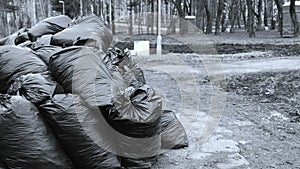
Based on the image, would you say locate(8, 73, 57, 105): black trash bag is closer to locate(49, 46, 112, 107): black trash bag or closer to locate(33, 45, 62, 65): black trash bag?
locate(49, 46, 112, 107): black trash bag

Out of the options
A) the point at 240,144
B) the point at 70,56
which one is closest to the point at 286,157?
the point at 240,144

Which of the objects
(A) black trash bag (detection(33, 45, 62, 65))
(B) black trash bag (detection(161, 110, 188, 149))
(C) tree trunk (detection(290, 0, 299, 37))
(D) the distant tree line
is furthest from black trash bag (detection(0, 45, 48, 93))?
(C) tree trunk (detection(290, 0, 299, 37))

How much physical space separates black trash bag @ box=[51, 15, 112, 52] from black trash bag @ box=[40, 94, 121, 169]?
1.05 metres

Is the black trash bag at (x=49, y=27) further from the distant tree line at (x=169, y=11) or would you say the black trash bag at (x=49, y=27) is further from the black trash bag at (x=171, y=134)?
the distant tree line at (x=169, y=11)

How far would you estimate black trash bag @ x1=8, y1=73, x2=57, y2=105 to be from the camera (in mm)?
3000

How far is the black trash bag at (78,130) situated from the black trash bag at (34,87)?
0.09 meters

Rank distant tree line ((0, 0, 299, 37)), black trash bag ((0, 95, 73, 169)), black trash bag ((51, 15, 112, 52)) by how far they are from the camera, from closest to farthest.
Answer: black trash bag ((0, 95, 73, 169)) < black trash bag ((51, 15, 112, 52)) < distant tree line ((0, 0, 299, 37))

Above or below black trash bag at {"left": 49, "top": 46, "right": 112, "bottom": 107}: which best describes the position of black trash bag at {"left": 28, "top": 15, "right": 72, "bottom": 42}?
above

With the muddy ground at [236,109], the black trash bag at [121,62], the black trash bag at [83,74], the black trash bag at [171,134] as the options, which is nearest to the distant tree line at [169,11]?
the muddy ground at [236,109]

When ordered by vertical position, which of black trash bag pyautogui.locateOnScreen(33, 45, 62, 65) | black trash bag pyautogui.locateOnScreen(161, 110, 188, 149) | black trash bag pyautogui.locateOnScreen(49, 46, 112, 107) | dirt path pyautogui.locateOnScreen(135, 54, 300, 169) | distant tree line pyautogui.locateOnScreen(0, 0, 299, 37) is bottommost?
dirt path pyautogui.locateOnScreen(135, 54, 300, 169)

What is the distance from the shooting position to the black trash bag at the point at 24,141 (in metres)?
2.83

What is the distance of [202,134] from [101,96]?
1.59 metres

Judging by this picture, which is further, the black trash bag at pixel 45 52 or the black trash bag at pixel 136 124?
the black trash bag at pixel 45 52

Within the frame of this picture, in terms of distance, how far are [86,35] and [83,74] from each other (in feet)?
4.56
